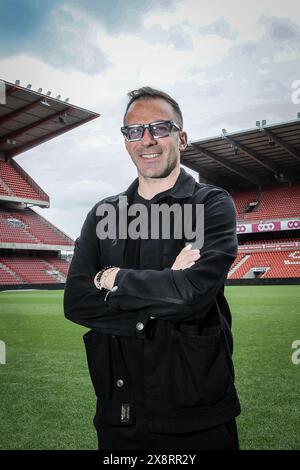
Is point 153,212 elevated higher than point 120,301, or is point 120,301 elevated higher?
point 153,212

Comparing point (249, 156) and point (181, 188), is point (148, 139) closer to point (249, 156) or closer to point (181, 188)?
point (181, 188)

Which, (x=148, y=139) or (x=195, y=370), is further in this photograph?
(x=148, y=139)

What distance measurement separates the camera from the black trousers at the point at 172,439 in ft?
5.76

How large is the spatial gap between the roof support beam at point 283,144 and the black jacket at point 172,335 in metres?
26.6

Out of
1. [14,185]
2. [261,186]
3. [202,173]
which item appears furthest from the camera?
[261,186]

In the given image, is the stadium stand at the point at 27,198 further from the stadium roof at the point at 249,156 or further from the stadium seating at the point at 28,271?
the stadium roof at the point at 249,156

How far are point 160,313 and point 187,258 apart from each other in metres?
0.27

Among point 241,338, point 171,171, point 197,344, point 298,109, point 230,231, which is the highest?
point 298,109

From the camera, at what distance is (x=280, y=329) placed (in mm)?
7941

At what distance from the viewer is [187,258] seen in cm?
185

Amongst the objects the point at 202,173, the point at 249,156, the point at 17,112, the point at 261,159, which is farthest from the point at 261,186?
the point at 17,112

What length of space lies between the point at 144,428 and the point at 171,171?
1.16 metres
